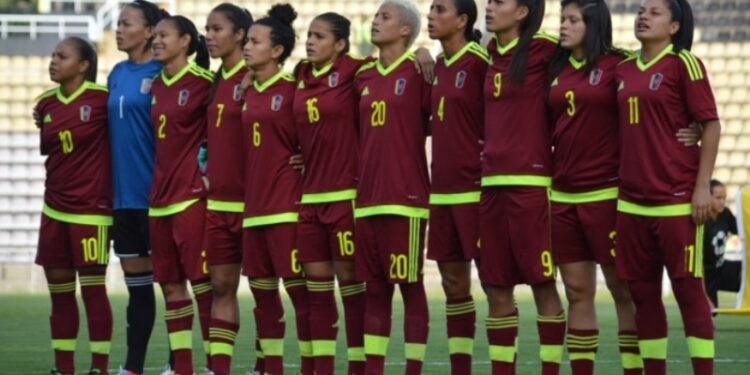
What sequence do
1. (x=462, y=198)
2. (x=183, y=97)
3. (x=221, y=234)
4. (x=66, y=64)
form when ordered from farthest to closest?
(x=66, y=64), (x=183, y=97), (x=221, y=234), (x=462, y=198)

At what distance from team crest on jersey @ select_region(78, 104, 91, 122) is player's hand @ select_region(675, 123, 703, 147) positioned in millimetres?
3718

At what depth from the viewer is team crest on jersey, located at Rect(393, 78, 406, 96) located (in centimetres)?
838

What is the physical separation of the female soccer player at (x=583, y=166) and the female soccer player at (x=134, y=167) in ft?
8.75

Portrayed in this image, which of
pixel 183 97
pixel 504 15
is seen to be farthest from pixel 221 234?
pixel 504 15

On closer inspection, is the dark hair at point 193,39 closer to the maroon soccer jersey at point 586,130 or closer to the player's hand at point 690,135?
the maroon soccer jersey at point 586,130

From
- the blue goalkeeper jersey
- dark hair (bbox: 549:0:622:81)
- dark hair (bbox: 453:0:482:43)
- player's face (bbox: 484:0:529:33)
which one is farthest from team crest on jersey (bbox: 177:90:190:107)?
dark hair (bbox: 549:0:622:81)

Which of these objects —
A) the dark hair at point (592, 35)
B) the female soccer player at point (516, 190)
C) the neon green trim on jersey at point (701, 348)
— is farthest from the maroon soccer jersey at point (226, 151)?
the neon green trim on jersey at point (701, 348)

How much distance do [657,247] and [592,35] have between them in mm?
1056

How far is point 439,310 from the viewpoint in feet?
56.9

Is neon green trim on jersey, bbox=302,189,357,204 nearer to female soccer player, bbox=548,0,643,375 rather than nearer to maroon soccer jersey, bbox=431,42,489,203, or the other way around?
maroon soccer jersey, bbox=431,42,489,203

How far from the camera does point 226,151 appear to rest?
29.6ft

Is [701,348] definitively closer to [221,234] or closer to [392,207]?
[392,207]

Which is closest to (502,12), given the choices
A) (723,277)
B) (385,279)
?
(385,279)

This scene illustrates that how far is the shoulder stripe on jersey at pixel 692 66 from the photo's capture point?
7566mm
